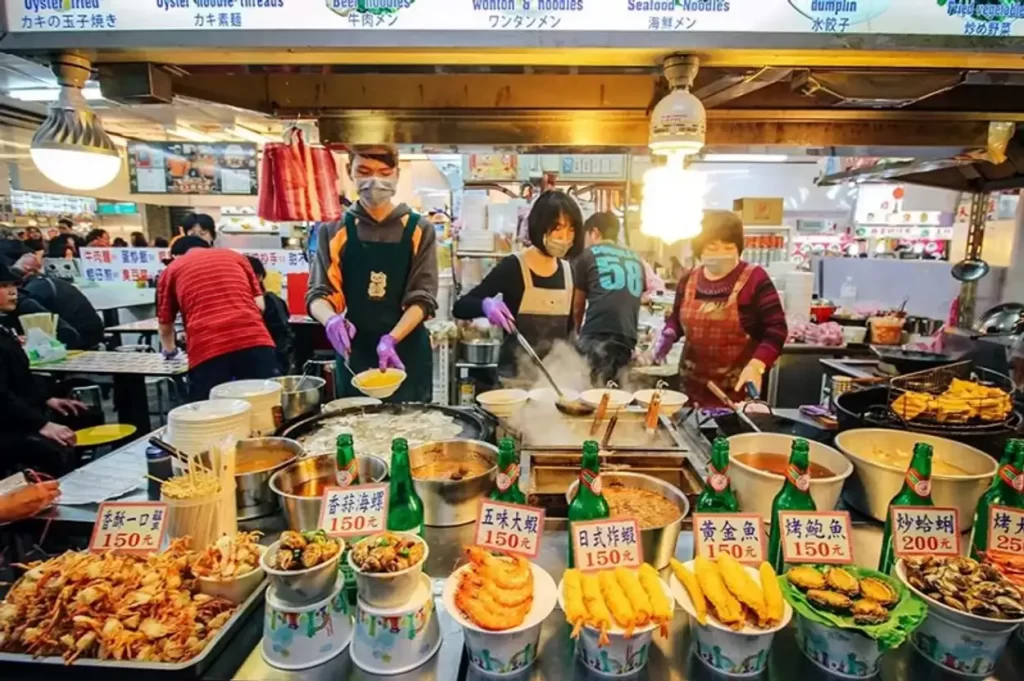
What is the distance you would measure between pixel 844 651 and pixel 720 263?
235 centimetres

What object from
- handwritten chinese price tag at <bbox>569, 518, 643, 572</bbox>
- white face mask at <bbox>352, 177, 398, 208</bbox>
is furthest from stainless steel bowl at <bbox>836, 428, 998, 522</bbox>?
white face mask at <bbox>352, 177, 398, 208</bbox>

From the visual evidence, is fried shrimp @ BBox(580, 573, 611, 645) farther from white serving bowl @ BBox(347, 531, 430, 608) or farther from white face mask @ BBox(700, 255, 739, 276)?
white face mask @ BBox(700, 255, 739, 276)

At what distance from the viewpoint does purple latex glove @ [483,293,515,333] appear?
3.02m

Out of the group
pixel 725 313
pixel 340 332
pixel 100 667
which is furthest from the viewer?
pixel 725 313

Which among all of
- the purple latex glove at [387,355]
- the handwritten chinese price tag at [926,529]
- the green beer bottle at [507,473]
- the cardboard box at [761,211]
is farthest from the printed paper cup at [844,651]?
the cardboard box at [761,211]

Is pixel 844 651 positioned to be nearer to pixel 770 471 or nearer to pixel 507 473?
pixel 770 471

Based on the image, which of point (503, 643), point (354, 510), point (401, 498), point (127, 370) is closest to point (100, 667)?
point (354, 510)

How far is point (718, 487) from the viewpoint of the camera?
53.4 inches

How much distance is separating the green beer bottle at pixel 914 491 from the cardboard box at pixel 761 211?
5638 mm

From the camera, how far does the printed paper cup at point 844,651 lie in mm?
1047

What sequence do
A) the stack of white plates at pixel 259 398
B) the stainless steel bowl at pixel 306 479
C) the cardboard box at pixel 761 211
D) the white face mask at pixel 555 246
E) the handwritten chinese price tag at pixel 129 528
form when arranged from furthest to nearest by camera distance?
1. the cardboard box at pixel 761 211
2. the white face mask at pixel 555 246
3. the stack of white plates at pixel 259 398
4. the stainless steel bowl at pixel 306 479
5. the handwritten chinese price tag at pixel 129 528

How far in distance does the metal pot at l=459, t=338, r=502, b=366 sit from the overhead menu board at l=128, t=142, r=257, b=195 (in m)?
4.03

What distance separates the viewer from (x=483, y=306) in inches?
123

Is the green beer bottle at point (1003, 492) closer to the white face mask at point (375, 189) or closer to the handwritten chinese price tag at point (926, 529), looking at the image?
the handwritten chinese price tag at point (926, 529)
